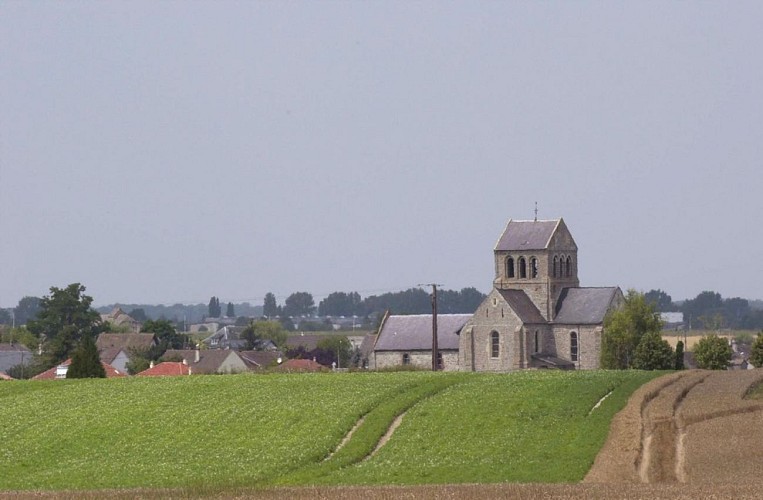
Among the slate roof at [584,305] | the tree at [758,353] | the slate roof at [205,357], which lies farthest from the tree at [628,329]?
the slate roof at [205,357]

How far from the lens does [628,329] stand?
9919cm

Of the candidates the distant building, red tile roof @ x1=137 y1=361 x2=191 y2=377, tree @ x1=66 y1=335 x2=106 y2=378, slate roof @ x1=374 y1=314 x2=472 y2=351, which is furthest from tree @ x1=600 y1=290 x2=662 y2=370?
the distant building

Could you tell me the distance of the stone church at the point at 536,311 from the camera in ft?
351

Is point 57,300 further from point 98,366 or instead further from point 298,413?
point 298,413

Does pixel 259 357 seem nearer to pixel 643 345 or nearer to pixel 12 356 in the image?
pixel 12 356

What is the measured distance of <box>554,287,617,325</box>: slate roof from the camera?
10756 centimetres

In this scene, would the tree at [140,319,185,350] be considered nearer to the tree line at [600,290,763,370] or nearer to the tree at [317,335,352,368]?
the tree at [317,335,352,368]

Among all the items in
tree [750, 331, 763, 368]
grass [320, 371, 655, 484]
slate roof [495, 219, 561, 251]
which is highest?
slate roof [495, 219, 561, 251]

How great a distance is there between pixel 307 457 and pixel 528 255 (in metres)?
65.7

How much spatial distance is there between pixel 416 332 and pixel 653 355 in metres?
33.9

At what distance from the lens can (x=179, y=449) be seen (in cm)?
5041

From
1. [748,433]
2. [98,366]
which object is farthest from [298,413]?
[98,366]

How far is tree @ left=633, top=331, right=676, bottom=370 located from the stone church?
14.5 metres

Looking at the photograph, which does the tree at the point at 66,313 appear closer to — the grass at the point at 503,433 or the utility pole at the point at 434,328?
the utility pole at the point at 434,328
